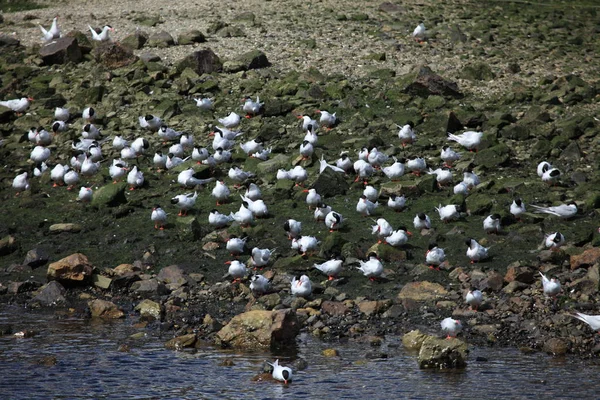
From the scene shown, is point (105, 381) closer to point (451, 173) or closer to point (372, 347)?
point (372, 347)

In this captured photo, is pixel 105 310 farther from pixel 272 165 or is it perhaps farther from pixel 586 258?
pixel 586 258

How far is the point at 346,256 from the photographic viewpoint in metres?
19.3

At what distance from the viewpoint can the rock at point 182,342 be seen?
16391 millimetres

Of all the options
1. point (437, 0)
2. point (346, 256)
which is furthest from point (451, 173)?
point (437, 0)

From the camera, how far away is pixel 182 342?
16.4 m

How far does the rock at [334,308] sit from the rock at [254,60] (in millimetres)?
13187

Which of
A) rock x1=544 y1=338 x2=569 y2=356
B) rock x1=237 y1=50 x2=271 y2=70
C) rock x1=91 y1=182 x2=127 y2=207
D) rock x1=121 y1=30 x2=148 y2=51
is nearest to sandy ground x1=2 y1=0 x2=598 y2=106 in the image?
rock x1=237 y1=50 x2=271 y2=70

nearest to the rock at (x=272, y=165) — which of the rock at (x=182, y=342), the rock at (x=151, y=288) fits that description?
the rock at (x=151, y=288)

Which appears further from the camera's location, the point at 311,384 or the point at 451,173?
the point at 451,173

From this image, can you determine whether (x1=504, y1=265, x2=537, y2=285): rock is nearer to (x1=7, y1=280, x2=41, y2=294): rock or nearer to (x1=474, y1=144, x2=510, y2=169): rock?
(x1=474, y1=144, x2=510, y2=169): rock

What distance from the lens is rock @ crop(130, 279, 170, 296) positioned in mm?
18766

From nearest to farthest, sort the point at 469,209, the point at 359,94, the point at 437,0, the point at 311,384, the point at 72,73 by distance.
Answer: the point at 311,384
the point at 469,209
the point at 359,94
the point at 72,73
the point at 437,0

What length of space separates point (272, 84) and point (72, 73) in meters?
6.53

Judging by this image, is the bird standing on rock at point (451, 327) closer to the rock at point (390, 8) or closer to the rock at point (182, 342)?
the rock at point (182, 342)
